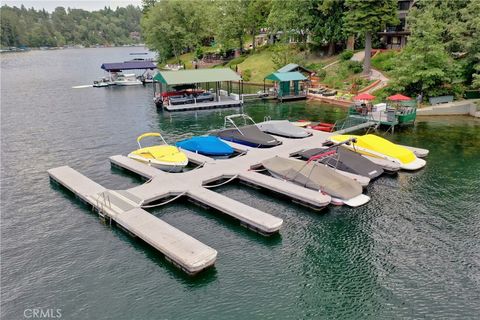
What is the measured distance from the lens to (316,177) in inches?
1056

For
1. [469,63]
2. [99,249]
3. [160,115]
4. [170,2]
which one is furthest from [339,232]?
[170,2]

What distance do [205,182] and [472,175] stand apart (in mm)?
20534

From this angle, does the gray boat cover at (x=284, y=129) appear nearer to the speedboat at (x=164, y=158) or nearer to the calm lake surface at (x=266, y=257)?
the calm lake surface at (x=266, y=257)

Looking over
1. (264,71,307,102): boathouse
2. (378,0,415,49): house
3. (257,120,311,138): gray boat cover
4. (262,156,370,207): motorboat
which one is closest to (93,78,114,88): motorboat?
(264,71,307,102): boathouse

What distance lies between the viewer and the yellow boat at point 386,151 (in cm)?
3078

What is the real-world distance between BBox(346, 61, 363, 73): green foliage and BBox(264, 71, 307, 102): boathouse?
1010cm

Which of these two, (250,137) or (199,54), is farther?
(199,54)

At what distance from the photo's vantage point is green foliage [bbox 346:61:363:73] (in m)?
68.3

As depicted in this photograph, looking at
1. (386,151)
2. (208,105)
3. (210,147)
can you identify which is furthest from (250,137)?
(208,105)

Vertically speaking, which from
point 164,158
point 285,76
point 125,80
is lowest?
point 164,158

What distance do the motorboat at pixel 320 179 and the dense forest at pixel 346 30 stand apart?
99.7 feet

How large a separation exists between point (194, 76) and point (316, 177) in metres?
34.6

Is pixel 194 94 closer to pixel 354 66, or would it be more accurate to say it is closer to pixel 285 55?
pixel 354 66

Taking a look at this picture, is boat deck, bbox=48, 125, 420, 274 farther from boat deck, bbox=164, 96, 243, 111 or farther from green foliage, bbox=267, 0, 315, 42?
green foliage, bbox=267, 0, 315, 42
